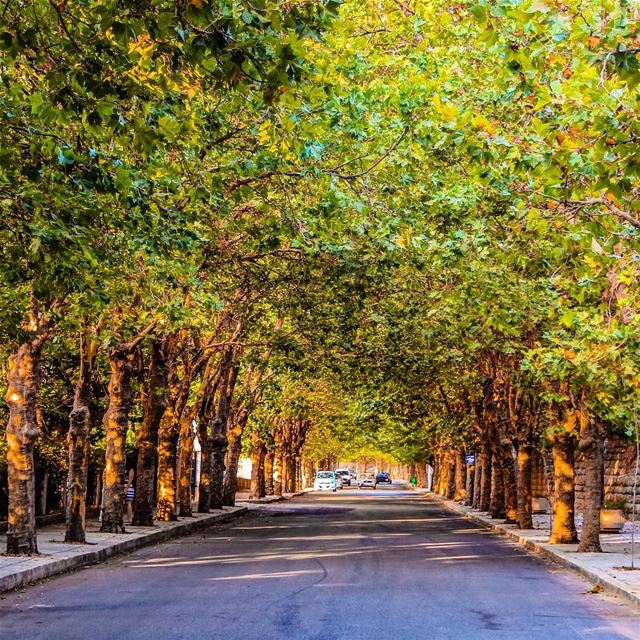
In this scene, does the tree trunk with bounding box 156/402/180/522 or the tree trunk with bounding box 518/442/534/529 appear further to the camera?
the tree trunk with bounding box 156/402/180/522

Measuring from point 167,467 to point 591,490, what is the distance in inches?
567

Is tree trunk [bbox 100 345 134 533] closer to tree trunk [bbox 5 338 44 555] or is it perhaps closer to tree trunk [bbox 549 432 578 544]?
tree trunk [bbox 5 338 44 555]

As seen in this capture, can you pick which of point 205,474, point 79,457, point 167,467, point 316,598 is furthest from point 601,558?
point 205,474

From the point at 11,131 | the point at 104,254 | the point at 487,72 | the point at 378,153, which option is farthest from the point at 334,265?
the point at 11,131

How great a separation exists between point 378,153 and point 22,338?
6318 millimetres

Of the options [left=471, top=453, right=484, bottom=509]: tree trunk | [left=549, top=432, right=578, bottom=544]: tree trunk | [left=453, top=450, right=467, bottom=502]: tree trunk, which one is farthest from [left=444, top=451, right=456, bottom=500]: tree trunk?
[left=549, top=432, right=578, bottom=544]: tree trunk

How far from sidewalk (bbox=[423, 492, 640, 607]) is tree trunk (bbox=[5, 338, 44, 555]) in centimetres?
963

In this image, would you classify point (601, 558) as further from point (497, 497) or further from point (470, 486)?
point (470, 486)

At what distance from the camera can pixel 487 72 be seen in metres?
16.6

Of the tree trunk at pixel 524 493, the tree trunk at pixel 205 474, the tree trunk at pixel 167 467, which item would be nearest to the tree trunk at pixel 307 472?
the tree trunk at pixel 205 474

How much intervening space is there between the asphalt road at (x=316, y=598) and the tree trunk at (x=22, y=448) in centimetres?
151

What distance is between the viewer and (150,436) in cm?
2914

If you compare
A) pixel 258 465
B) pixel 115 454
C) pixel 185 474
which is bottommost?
pixel 185 474

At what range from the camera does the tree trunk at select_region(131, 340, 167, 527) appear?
93.6 feet
